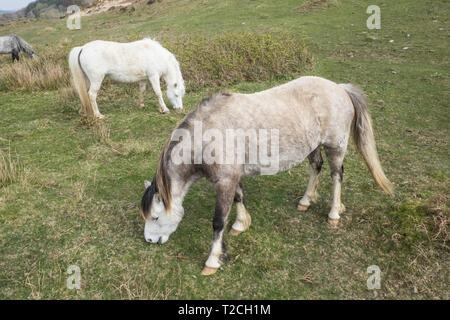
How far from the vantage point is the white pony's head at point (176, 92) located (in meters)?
7.89

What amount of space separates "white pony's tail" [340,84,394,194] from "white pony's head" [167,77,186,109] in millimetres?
4718

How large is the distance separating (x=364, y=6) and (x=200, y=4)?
36.3ft

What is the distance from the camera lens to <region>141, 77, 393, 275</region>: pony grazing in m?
3.40

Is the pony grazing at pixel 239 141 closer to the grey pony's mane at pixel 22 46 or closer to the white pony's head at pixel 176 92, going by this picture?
the white pony's head at pixel 176 92

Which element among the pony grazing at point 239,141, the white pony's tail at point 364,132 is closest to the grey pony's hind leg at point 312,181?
the pony grazing at point 239,141

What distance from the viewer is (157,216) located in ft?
11.7

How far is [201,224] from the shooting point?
4305mm

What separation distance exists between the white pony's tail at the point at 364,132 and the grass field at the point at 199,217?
567 millimetres

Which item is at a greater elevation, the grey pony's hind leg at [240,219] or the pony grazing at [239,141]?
the pony grazing at [239,141]

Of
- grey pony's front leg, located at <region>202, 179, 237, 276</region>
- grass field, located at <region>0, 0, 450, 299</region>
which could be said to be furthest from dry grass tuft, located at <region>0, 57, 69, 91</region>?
grey pony's front leg, located at <region>202, 179, 237, 276</region>

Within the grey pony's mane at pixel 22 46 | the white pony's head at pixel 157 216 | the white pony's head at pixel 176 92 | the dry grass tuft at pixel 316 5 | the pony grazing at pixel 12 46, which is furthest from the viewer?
the dry grass tuft at pixel 316 5

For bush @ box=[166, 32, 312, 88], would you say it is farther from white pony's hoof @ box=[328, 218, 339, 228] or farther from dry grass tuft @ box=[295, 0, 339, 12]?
dry grass tuft @ box=[295, 0, 339, 12]
